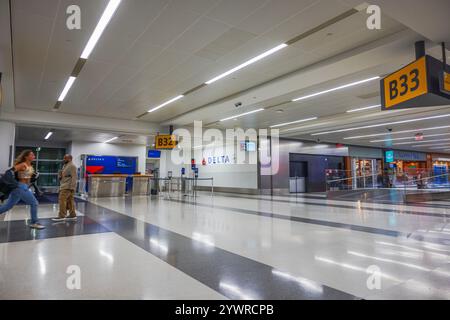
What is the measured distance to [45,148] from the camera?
655 inches

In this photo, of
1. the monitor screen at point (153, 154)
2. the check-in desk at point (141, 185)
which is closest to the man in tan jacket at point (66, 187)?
the check-in desk at point (141, 185)

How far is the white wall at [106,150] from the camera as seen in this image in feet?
49.1

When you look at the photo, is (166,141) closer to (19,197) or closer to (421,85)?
A: (19,197)

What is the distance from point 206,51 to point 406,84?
11.7ft

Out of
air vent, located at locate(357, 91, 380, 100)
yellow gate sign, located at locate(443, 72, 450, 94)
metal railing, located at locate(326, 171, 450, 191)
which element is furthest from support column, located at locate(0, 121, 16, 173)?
metal railing, located at locate(326, 171, 450, 191)

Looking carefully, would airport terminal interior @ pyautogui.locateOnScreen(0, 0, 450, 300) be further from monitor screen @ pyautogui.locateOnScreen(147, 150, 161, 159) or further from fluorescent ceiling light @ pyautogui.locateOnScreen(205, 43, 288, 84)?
monitor screen @ pyautogui.locateOnScreen(147, 150, 161, 159)

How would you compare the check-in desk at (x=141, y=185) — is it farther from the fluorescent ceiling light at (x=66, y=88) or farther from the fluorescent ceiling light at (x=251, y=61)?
the fluorescent ceiling light at (x=251, y=61)

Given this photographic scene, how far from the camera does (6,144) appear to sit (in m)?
9.27

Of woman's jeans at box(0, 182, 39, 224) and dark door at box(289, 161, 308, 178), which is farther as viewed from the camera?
dark door at box(289, 161, 308, 178)

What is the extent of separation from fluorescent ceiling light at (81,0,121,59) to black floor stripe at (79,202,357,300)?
342 cm

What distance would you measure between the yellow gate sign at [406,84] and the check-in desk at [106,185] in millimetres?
10594

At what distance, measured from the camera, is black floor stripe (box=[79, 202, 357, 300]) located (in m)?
2.05
